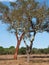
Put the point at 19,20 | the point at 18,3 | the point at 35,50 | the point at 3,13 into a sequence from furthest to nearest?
the point at 35,50, the point at 3,13, the point at 18,3, the point at 19,20

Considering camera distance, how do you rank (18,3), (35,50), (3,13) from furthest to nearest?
(35,50) < (3,13) < (18,3)

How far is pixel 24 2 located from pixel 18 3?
2.47m

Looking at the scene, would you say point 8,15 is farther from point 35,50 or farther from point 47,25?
point 35,50

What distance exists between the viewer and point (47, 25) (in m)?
51.2

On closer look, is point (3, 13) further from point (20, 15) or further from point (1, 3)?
point (20, 15)

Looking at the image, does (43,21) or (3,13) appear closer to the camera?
(43,21)

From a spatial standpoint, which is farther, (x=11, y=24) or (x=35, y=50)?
(x=35, y=50)

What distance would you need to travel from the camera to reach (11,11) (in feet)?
169

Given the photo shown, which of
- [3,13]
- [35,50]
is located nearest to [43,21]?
[3,13]

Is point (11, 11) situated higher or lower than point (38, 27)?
higher

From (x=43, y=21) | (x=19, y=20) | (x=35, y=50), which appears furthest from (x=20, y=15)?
(x=35, y=50)

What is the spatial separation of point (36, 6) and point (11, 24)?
235 inches

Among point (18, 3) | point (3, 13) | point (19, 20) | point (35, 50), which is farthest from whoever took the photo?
point (35, 50)

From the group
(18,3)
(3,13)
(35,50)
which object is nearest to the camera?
(18,3)
